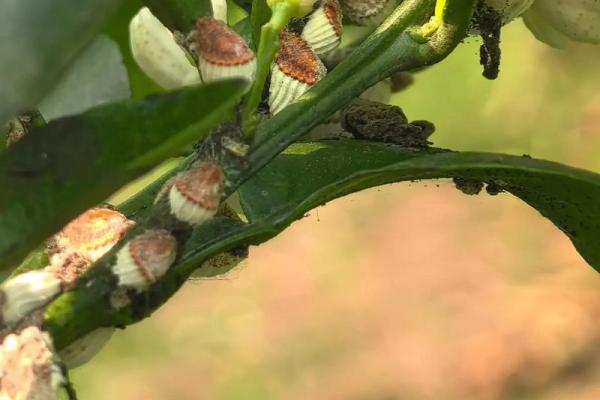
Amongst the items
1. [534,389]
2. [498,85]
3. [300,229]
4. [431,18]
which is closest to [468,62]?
[498,85]

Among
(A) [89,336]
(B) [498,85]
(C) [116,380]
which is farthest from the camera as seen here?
(B) [498,85]

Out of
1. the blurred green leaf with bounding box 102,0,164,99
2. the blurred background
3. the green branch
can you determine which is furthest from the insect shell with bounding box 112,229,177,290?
the blurred background

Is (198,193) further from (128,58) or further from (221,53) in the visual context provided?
(128,58)

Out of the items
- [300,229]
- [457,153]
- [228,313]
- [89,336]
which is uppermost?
[300,229]

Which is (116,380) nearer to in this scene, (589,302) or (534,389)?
(534,389)

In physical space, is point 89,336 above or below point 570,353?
below

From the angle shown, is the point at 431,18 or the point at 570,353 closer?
the point at 431,18

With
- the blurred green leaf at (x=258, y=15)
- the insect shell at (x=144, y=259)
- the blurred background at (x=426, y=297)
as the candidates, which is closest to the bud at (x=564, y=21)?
the blurred green leaf at (x=258, y=15)
